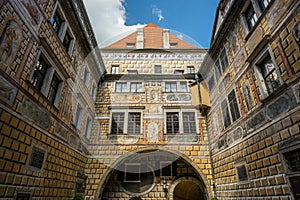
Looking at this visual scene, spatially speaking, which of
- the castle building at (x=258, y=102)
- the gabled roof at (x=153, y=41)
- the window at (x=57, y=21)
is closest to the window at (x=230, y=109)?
the castle building at (x=258, y=102)

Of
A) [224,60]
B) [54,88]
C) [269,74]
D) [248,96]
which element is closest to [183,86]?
[224,60]

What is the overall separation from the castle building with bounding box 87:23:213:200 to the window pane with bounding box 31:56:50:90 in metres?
5.15

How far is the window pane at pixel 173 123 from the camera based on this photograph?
36.3 feet

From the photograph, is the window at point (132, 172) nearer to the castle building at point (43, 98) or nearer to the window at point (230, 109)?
the castle building at point (43, 98)

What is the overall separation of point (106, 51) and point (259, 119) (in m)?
12.0

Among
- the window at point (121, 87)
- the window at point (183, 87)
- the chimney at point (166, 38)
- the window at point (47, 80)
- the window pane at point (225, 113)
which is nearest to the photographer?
the window at point (47, 80)

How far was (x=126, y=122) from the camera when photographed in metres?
11.3

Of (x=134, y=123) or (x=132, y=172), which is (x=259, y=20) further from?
(x=132, y=172)

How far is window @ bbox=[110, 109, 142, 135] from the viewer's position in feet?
36.4

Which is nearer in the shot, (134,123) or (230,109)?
(230,109)

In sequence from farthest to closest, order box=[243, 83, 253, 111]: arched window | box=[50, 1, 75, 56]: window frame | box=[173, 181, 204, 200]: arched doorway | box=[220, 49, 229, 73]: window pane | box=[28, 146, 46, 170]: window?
box=[173, 181, 204, 200]: arched doorway < box=[220, 49, 229, 73]: window pane < box=[50, 1, 75, 56]: window frame < box=[243, 83, 253, 111]: arched window < box=[28, 146, 46, 170]: window

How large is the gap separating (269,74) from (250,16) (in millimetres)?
2687

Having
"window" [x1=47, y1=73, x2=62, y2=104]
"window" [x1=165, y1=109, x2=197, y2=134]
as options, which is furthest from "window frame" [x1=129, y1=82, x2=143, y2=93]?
"window" [x1=47, y1=73, x2=62, y2=104]

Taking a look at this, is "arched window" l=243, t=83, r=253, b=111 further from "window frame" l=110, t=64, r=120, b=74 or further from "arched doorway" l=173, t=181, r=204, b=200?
"window frame" l=110, t=64, r=120, b=74
